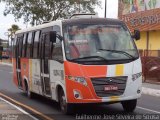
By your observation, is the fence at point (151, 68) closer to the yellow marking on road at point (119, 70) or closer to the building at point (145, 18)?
the yellow marking on road at point (119, 70)

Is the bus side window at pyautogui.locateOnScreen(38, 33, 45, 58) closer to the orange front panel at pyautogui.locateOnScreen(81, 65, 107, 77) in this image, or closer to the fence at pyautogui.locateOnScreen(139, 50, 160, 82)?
the orange front panel at pyautogui.locateOnScreen(81, 65, 107, 77)

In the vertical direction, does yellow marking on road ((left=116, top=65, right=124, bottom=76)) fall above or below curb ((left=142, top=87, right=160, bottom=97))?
above

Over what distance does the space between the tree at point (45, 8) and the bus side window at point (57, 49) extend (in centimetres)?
3785

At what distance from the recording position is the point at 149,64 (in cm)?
2730

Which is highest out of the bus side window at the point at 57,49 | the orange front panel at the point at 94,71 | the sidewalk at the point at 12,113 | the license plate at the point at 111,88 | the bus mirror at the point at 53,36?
the bus mirror at the point at 53,36

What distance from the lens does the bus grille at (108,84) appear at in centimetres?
1227

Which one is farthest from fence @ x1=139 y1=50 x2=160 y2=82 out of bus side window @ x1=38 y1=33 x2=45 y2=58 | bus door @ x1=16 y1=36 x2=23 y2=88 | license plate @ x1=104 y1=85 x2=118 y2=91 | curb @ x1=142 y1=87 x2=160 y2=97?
license plate @ x1=104 y1=85 x2=118 y2=91

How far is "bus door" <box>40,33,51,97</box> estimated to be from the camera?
14610 mm

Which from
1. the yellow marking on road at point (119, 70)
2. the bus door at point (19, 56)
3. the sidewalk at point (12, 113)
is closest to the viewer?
the sidewalk at point (12, 113)

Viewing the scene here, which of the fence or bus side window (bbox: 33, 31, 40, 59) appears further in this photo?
the fence

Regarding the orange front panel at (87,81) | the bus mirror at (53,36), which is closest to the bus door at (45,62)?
the bus mirror at (53,36)

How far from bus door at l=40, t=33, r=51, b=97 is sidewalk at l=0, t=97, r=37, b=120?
1114 mm

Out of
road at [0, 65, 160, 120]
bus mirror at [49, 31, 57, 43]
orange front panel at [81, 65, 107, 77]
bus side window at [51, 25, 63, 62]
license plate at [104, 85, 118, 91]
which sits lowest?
road at [0, 65, 160, 120]

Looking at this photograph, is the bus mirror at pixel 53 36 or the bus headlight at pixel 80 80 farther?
the bus mirror at pixel 53 36
